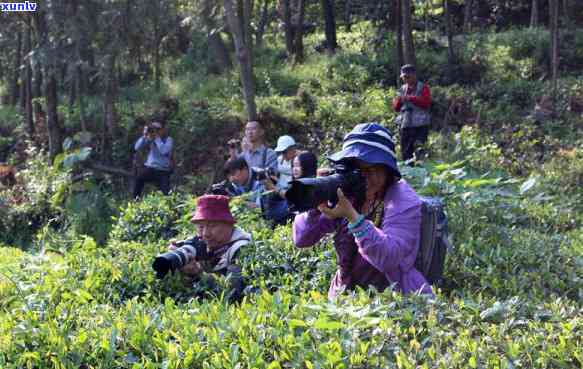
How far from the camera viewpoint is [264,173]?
24.5 ft

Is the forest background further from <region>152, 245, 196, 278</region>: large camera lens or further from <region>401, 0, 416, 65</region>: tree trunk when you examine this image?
<region>152, 245, 196, 278</region>: large camera lens

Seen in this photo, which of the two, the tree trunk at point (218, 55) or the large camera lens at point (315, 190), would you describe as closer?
the large camera lens at point (315, 190)

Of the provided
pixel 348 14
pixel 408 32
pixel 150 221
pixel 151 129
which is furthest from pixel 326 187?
→ pixel 348 14

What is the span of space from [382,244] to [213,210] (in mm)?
1932

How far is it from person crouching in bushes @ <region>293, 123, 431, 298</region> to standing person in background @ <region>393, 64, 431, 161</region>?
23.5ft

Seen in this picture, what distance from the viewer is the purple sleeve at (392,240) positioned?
354cm

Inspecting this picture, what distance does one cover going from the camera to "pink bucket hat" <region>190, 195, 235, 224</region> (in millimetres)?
5242

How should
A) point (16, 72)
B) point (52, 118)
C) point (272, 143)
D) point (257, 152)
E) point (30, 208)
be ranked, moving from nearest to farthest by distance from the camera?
1. point (257, 152)
2. point (30, 208)
3. point (272, 143)
4. point (52, 118)
5. point (16, 72)

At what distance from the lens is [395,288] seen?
391cm

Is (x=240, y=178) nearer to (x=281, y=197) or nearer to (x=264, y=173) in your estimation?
(x=264, y=173)

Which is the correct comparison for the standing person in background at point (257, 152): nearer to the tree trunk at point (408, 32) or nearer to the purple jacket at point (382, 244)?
the purple jacket at point (382, 244)

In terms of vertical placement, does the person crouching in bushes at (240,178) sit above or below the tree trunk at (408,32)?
below

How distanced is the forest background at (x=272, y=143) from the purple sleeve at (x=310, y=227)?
14.5 inches

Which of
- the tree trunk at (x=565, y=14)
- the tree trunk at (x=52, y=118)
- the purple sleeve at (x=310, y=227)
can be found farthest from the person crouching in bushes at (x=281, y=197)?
the tree trunk at (x=565, y=14)
